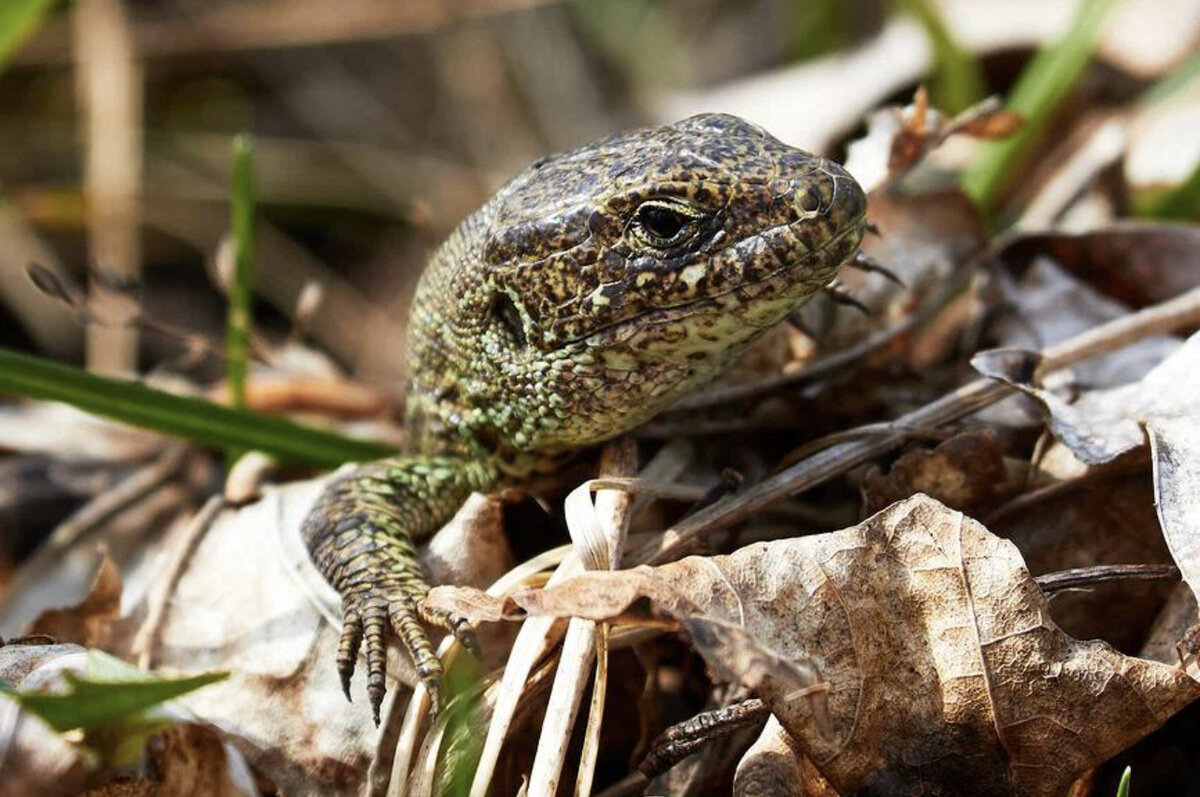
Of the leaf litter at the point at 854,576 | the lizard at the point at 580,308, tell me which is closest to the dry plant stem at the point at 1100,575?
the leaf litter at the point at 854,576

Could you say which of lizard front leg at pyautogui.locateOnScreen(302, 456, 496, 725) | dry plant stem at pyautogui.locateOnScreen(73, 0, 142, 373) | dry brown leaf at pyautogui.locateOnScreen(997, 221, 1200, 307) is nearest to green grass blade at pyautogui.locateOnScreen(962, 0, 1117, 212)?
dry brown leaf at pyautogui.locateOnScreen(997, 221, 1200, 307)

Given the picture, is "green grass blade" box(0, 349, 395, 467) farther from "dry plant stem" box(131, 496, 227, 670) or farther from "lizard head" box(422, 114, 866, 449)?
"lizard head" box(422, 114, 866, 449)

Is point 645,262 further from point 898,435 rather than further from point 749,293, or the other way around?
point 898,435

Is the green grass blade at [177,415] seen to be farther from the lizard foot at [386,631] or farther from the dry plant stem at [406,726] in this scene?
the dry plant stem at [406,726]

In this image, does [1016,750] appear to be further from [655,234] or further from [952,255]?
[952,255]

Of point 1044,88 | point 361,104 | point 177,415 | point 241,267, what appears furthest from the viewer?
point 361,104

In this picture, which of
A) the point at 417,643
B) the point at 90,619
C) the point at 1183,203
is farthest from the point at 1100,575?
the point at 90,619
